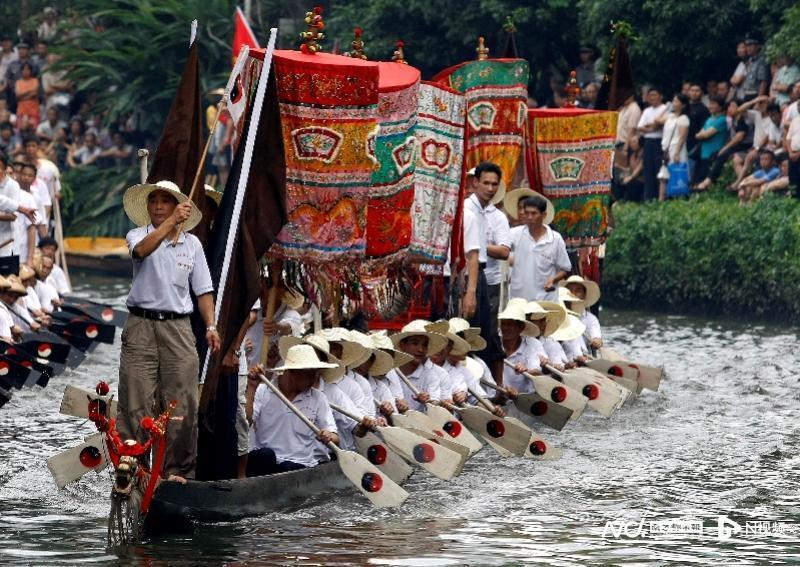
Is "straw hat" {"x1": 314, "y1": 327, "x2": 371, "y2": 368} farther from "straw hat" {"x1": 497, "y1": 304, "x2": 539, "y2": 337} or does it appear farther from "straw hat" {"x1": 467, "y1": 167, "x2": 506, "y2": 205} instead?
"straw hat" {"x1": 467, "y1": 167, "x2": 506, "y2": 205}

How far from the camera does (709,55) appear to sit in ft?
87.0

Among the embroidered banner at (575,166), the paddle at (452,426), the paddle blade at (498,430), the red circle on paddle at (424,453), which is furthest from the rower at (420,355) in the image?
the embroidered banner at (575,166)

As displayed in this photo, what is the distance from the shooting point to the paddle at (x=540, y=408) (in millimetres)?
15383

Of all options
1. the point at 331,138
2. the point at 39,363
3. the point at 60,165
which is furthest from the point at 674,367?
the point at 60,165

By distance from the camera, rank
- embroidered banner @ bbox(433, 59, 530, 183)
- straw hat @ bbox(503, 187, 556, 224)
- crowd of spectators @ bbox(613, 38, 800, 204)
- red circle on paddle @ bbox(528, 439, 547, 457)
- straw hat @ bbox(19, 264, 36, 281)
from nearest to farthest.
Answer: red circle on paddle @ bbox(528, 439, 547, 457) → embroidered banner @ bbox(433, 59, 530, 183) → straw hat @ bbox(503, 187, 556, 224) → straw hat @ bbox(19, 264, 36, 281) → crowd of spectators @ bbox(613, 38, 800, 204)

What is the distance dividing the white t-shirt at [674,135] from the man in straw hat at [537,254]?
8.50 metres

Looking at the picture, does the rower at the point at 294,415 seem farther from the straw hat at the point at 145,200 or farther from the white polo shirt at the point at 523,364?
the white polo shirt at the point at 523,364

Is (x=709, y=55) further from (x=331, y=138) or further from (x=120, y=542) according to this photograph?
(x=120, y=542)

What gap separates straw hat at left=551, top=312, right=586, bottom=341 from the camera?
16688mm

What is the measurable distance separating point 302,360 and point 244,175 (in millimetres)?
1382

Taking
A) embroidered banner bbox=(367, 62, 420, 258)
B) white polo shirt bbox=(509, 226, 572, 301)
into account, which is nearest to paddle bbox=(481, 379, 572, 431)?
embroidered banner bbox=(367, 62, 420, 258)

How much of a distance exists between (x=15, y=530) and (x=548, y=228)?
702 cm

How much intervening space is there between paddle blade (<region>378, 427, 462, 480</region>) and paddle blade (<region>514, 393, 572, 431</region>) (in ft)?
8.58

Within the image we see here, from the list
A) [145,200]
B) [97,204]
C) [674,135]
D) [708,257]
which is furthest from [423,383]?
[97,204]
